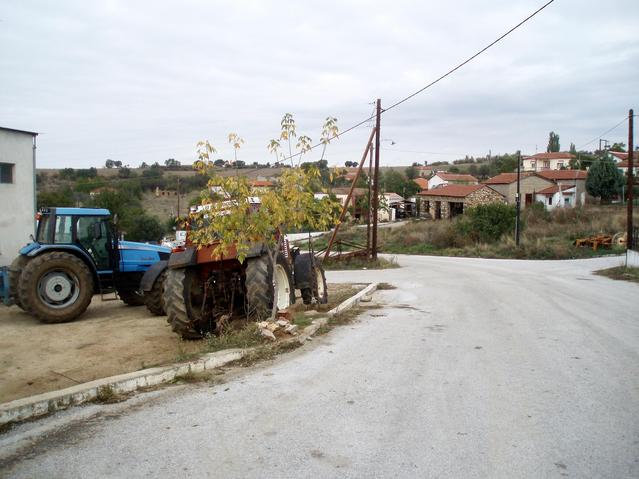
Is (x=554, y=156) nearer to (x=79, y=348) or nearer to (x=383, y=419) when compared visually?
(x=79, y=348)

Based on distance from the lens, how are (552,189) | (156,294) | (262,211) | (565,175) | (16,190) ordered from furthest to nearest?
1. (565,175)
2. (552,189)
3. (16,190)
4. (156,294)
5. (262,211)

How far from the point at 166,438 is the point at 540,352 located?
18.7 ft

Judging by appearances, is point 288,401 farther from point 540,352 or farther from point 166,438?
point 540,352

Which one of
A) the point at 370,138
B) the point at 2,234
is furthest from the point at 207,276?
the point at 370,138

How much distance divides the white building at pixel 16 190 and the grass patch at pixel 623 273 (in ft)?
69.8

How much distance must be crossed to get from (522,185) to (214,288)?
61.9 m

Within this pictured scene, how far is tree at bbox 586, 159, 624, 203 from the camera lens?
5928cm

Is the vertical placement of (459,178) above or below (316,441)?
above

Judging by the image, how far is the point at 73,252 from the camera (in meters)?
12.2

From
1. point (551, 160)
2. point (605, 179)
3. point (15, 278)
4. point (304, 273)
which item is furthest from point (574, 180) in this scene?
point (15, 278)

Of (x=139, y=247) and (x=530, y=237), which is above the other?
(x=139, y=247)

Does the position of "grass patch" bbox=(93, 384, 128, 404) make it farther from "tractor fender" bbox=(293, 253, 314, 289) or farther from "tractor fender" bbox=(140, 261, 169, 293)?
"tractor fender" bbox=(293, 253, 314, 289)

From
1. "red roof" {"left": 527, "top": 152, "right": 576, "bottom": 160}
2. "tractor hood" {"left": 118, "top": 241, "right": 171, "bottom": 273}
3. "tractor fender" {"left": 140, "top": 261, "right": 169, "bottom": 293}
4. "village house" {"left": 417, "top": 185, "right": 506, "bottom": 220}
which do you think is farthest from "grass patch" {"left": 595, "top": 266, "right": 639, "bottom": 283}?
"red roof" {"left": 527, "top": 152, "right": 576, "bottom": 160}

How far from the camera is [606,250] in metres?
34.3
